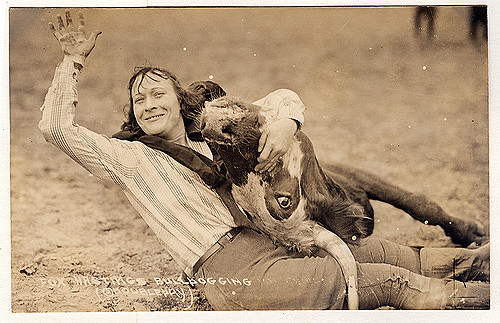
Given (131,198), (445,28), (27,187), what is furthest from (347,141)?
(27,187)

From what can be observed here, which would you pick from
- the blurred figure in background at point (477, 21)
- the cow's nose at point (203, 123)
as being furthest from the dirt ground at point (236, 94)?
the cow's nose at point (203, 123)

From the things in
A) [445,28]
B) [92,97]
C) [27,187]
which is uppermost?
[445,28]

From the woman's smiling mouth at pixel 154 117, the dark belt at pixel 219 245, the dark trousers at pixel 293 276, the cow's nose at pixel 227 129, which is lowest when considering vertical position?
the dark trousers at pixel 293 276

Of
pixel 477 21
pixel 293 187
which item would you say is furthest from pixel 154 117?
pixel 477 21

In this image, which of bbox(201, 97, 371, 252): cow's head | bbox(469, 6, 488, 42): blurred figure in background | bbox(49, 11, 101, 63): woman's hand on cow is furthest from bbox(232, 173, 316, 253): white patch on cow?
bbox(469, 6, 488, 42): blurred figure in background

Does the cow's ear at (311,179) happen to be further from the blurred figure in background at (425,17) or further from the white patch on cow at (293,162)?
the blurred figure in background at (425,17)
